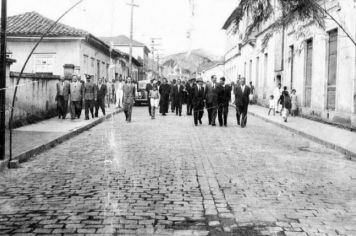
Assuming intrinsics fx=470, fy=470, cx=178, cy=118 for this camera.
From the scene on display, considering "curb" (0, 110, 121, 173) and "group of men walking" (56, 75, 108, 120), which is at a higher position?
"group of men walking" (56, 75, 108, 120)

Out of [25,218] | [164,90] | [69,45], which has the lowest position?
[25,218]

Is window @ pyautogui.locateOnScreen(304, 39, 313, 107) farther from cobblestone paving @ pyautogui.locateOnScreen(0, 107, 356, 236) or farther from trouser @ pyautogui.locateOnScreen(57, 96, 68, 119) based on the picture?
cobblestone paving @ pyautogui.locateOnScreen(0, 107, 356, 236)

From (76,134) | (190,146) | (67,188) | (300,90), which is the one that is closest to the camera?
(67,188)

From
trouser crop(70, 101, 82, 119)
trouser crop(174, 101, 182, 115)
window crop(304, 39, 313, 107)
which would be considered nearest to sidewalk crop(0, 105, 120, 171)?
trouser crop(70, 101, 82, 119)

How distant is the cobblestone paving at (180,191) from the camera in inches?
181

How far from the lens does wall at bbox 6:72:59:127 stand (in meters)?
13.5

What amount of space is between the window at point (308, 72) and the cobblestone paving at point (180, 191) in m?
11.1

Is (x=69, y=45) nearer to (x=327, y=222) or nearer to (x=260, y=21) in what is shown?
(x=260, y=21)

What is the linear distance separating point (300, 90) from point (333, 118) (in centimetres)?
540

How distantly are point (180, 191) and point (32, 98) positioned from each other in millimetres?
11072

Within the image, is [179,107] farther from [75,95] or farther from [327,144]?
[327,144]

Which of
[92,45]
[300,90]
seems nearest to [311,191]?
[300,90]

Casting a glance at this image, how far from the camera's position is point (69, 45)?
25.6 m

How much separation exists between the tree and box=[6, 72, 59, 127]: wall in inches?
297
